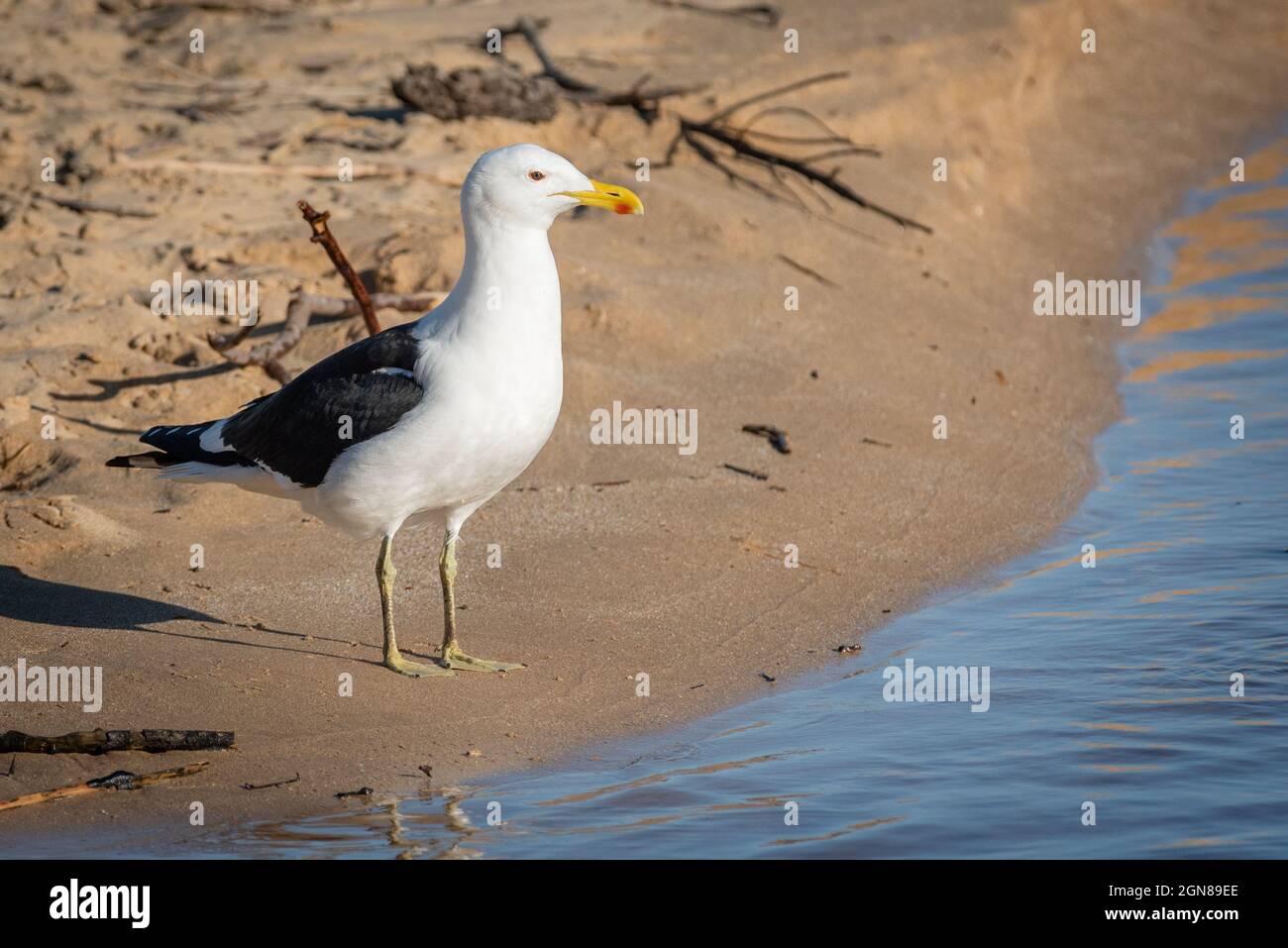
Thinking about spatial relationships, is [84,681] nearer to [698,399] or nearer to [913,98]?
[698,399]

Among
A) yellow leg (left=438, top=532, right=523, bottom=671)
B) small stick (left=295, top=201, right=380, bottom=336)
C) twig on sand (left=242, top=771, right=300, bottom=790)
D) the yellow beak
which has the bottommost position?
twig on sand (left=242, top=771, right=300, bottom=790)

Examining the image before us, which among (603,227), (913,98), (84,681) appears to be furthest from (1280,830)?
(913,98)

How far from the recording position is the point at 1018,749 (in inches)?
231

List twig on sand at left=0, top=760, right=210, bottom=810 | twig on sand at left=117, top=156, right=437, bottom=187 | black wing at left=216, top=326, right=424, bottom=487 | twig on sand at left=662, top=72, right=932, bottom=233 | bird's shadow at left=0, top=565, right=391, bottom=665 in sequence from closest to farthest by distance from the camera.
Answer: twig on sand at left=0, top=760, right=210, bottom=810 < black wing at left=216, top=326, right=424, bottom=487 < bird's shadow at left=0, top=565, right=391, bottom=665 < twig on sand at left=117, top=156, right=437, bottom=187 < twig on sand at left=662, top=72, right=932, bottom=233

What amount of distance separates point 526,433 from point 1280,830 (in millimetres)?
2897

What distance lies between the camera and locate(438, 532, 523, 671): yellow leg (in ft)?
21.0

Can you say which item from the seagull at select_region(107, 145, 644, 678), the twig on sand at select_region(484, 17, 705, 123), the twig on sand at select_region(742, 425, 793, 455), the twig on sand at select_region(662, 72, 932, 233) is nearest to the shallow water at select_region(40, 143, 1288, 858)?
the seagull at select_region(107, 145, 644, 678)

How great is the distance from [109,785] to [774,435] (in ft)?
14.2

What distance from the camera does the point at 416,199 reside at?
10555 mm

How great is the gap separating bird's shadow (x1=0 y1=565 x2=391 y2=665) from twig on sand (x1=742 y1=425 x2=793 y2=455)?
2.84m

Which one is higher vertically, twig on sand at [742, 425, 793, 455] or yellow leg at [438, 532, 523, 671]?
twig on sand at [742, 425, 793, 455]

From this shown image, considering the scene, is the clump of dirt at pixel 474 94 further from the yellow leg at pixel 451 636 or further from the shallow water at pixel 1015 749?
the yellow leg at pixel 451 636

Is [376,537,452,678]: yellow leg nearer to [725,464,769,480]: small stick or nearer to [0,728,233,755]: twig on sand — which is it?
[0,728,233,755]: twig on sand
